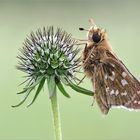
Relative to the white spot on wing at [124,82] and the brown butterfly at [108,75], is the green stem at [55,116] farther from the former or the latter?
the white spot on wing at [124,82]

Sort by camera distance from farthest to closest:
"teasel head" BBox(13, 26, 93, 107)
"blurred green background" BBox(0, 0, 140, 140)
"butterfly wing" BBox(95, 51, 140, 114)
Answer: "blurred green background" BBox(0, 0, 140, 140) < "butterfly wing" BBox(95, 51, 140, 114) < "teasel head" BBox(13, 26, 93, 107)

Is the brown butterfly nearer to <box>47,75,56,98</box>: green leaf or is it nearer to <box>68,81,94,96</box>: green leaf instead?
<box>68,81,94,96</box>: green leaf

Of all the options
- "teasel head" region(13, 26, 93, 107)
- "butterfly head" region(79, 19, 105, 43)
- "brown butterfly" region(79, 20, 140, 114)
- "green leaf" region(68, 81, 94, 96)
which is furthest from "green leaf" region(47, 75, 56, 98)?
"butterfly head" region(79, 19, 105, 43)

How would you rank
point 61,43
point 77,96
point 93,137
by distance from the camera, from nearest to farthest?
point 61,43 < point 93,137 < point 77,96

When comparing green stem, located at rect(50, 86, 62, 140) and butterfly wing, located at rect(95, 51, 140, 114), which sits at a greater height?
butterfly wing, located at rect(95, 51, 140, 114)

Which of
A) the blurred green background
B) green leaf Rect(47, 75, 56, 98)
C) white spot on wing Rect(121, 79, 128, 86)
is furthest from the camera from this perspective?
the blurred green background
